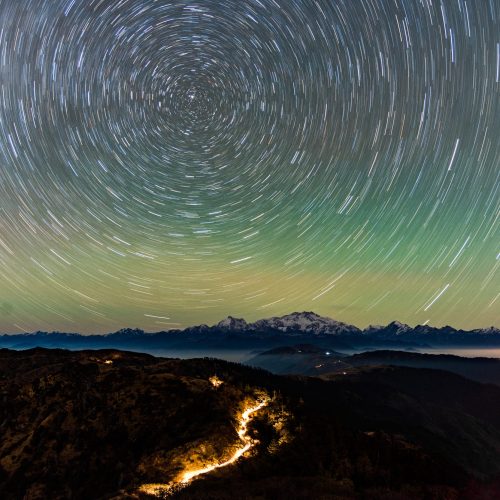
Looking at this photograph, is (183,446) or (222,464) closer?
(222,464)

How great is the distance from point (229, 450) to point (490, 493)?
3975 centimetres

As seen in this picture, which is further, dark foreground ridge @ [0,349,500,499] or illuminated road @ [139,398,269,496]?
dark foreground ridge @ [0,349,500,499]

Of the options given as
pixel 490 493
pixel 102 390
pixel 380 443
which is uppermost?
pixel 102 390

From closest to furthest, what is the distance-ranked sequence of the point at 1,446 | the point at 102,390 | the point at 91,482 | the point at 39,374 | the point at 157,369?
the point at 91,482
the point at 1,446
the point at 102,390
the point at 157,369
the point at 39,374

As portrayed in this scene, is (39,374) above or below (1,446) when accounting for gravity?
above

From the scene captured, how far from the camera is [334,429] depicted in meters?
89.1

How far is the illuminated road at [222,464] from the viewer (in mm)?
57450

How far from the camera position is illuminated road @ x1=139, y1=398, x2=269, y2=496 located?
5745 centimetres

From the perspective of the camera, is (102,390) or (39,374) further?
(39,374)

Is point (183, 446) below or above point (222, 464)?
above

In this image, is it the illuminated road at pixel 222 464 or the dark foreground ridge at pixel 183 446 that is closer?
the illuminated road at pixel 222 464

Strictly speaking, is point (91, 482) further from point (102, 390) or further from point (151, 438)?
point (102, 390)

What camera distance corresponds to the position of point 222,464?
6838 cm

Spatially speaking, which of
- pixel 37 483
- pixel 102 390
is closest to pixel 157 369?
pixel 102 390
